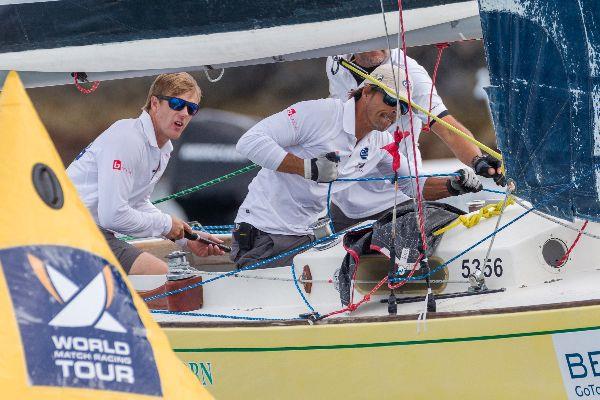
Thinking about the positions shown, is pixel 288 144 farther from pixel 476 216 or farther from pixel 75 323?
pixel 75 323

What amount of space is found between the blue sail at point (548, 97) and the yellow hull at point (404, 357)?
0.50 meters

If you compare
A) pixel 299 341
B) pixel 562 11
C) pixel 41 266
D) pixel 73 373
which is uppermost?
pixel 562 11

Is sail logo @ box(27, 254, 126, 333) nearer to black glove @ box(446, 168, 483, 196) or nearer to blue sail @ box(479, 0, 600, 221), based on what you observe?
blue sail @ box(479, 0, 600, 221)

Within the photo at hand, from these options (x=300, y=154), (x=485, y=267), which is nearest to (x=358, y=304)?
(x=485, y=267)

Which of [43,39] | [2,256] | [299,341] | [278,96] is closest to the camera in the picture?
[2,256]

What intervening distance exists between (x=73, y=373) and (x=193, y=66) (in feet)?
7.91

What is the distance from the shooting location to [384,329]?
15.0ft

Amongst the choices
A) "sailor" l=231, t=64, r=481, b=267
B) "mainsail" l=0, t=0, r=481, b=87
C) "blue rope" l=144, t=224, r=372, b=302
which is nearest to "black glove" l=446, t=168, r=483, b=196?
"sailor" l=231, t=64, r=481, b=267

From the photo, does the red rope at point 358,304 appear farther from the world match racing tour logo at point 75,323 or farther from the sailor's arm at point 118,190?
the world match racing tour logo at point 75,323

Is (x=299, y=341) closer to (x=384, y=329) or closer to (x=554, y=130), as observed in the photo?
(x=384, y=329)

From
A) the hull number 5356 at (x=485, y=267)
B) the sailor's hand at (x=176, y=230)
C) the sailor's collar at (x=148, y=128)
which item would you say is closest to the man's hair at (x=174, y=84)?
the sailor's collar at (x=148, y=128)

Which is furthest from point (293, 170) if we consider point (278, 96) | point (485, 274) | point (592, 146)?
point (278, 96)

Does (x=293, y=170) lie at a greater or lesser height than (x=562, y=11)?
lesser

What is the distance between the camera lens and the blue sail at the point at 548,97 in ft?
14.4
